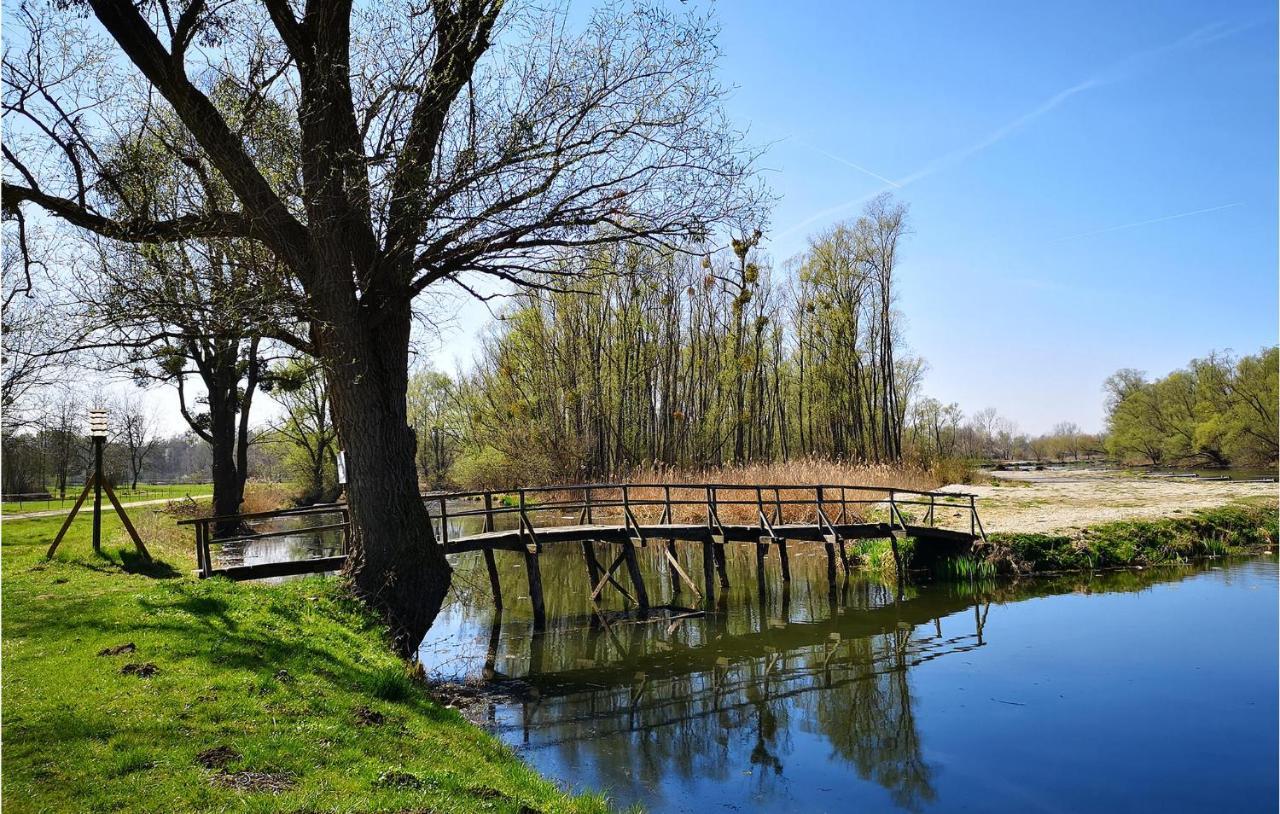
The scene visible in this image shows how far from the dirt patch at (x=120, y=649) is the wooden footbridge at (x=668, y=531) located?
8.46 ft

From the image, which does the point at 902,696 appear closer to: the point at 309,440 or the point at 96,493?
the point at 96,493

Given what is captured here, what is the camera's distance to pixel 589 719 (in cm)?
964

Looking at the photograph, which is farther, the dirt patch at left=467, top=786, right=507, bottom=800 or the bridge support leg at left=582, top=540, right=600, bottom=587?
the bridge support leg at left=582, top=540, right=600, bottom=587

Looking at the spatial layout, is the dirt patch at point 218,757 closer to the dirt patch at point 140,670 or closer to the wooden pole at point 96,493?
the dirt patch at point 140,670

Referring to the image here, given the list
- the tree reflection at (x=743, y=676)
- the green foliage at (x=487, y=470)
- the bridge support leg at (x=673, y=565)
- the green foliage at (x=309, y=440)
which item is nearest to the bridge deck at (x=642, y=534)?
the bridge support leg at (x=673, y=565)

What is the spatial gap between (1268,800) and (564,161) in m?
9.47

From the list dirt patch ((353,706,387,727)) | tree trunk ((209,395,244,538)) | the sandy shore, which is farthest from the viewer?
the sandy shore

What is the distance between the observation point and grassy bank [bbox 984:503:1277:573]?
61.9ft

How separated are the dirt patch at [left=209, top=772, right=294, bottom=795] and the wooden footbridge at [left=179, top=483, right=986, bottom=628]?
5.01 meters

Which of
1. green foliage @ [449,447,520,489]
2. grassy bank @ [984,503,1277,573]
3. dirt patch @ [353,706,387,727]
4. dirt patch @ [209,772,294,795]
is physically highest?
green foliage @ [449,447,520,489]

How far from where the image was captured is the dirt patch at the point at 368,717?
6487 millimetres

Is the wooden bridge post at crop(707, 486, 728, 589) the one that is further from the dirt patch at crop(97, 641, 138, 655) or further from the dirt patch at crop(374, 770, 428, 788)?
the dirt patch at crop(374, 770, 428, 788)

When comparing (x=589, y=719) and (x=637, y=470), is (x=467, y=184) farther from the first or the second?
(x=637, y=470)

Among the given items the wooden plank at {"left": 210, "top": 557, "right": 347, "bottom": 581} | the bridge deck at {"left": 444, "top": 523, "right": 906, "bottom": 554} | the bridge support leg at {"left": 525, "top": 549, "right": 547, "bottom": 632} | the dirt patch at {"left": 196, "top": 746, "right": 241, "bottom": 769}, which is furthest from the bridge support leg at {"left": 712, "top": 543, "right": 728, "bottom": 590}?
the dirt patch at {"left": 196, "top": 746, "right": 241, "bottom": 769}
